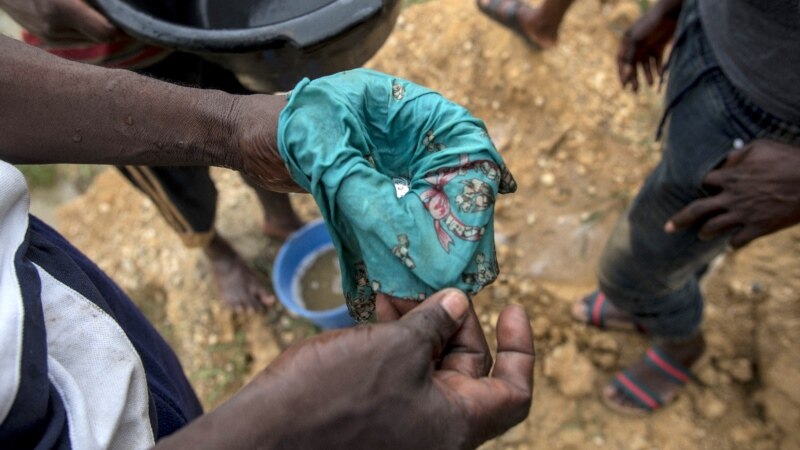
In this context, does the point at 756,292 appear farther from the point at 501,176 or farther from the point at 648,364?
the point at 501,176

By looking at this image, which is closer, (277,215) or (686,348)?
(686,348)

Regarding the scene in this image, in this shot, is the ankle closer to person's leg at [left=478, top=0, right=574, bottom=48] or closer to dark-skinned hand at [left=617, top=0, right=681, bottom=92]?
dark-skinned hand at [left=617, top=0, right=681, bottom=92]

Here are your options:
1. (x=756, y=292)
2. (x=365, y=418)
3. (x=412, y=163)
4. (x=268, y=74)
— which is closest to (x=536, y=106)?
(x=756, y=292)

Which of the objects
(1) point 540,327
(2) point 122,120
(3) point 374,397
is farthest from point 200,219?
(3) point 374,397

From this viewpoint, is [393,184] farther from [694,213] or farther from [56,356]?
[694,213]

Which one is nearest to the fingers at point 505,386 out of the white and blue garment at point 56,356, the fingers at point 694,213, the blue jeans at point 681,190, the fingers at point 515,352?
the fingers at point 515,352

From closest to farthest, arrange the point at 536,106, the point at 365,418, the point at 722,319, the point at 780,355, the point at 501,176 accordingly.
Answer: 1. the point at 365,418
2. the point at 501,176
3. the point at 780,355
4. the point at 722,319
5. the point at 536,106
